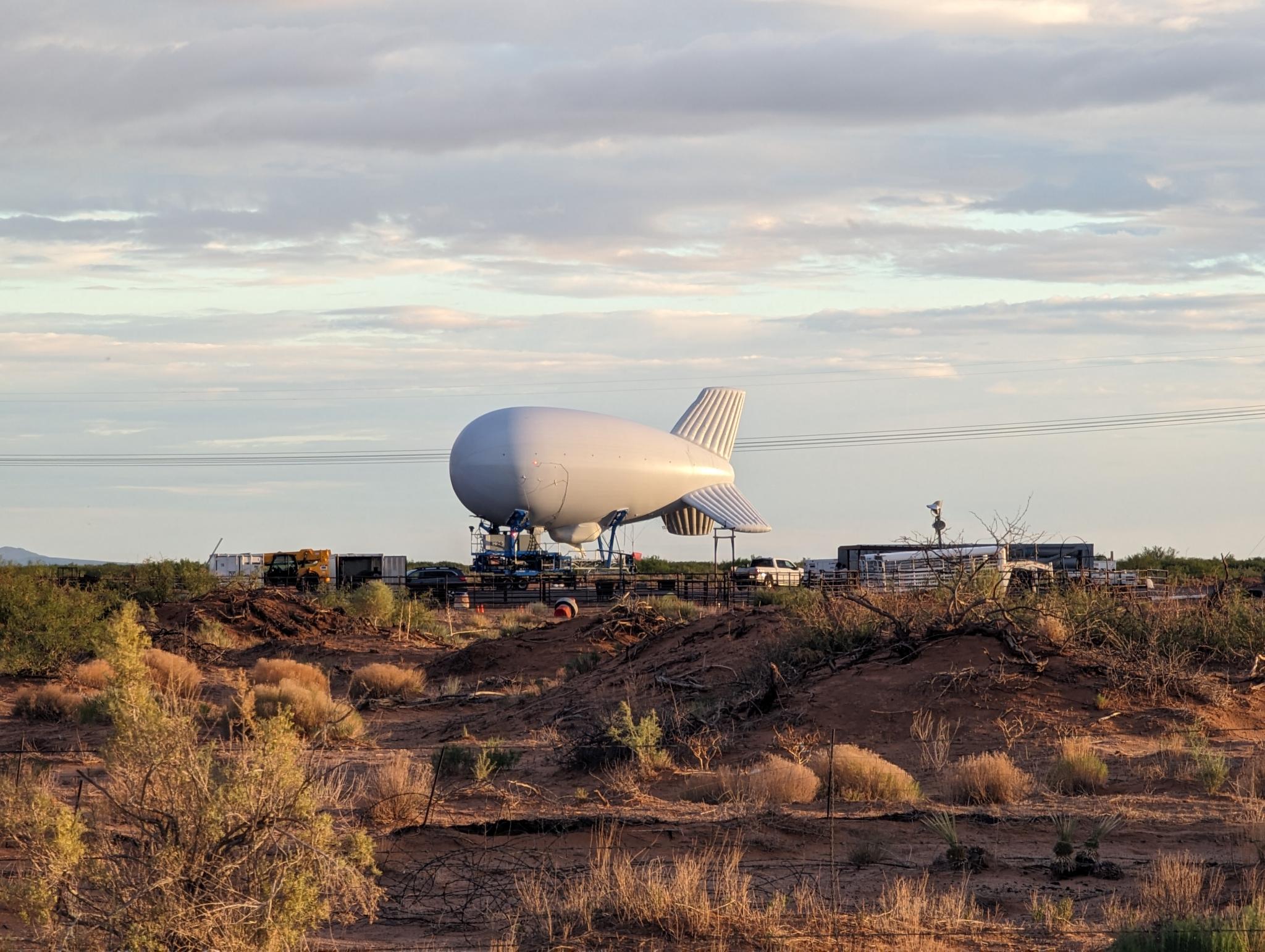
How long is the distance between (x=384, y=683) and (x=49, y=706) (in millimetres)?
6160

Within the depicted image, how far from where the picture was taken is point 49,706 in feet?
75.0

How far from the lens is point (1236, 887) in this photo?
10023mm

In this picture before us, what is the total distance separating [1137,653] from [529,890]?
502 inches

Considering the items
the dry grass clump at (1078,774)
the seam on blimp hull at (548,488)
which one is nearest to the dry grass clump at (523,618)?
the seam on blimp hull at (548,488)

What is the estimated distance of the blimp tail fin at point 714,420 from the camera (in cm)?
9569

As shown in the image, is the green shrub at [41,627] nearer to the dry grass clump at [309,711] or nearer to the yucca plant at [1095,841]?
the dry grass clump at [309,711]

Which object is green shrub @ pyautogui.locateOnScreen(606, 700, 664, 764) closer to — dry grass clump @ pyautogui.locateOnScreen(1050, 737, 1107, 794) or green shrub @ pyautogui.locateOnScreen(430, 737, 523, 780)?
green shrub @ pyautogui.locateOnScreen(430, 737, 523, 780)

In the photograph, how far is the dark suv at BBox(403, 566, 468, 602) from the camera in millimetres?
53750

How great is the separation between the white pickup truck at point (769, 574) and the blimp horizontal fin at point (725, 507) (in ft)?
40.9

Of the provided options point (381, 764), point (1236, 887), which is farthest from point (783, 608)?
point (1236, 887)

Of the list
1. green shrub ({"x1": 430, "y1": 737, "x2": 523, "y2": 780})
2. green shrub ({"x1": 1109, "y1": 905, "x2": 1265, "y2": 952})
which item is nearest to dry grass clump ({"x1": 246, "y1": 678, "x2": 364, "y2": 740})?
green shrub ({"x1": 430, "y1": 737, "x2": 523, "y2": 780})

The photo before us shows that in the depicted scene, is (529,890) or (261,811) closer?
(261,811)

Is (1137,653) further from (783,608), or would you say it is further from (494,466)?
(494,466)

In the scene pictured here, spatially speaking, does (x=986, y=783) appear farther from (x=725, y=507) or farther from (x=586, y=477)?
(x=725, y=507)
